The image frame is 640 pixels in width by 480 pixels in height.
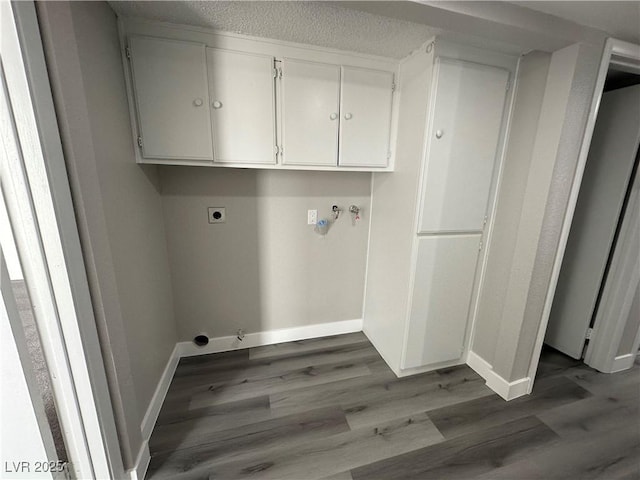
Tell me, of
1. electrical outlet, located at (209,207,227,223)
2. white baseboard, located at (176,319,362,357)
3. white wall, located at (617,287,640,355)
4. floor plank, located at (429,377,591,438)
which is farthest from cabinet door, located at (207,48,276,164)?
white wall, located at (617,287,640,355)

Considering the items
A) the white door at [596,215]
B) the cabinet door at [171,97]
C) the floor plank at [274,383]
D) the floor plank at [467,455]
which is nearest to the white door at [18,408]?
the floor plank at [274,383]

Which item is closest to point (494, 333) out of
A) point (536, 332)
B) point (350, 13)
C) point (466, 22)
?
point (536, 332)

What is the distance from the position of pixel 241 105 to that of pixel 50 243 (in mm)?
1145

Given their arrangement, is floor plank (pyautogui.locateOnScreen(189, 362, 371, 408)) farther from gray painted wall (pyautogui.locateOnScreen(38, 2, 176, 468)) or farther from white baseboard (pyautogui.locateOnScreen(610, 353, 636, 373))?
white baseboard (pyautogui.locateOnScreen(610, 353, 636, 373))

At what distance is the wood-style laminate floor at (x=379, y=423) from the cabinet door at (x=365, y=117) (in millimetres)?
1592

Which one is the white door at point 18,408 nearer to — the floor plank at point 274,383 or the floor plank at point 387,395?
the floor plank at point 274,383

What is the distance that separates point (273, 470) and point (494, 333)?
165 cm

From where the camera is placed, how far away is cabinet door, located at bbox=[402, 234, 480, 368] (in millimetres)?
1713

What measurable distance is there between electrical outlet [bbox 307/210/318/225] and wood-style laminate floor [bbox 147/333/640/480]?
1.11 meters

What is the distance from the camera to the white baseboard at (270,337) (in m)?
2.06

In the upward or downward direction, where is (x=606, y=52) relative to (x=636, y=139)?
upward

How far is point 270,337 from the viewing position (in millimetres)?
2215

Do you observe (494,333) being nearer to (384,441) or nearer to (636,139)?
(384,441)

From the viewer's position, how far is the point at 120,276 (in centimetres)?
118
